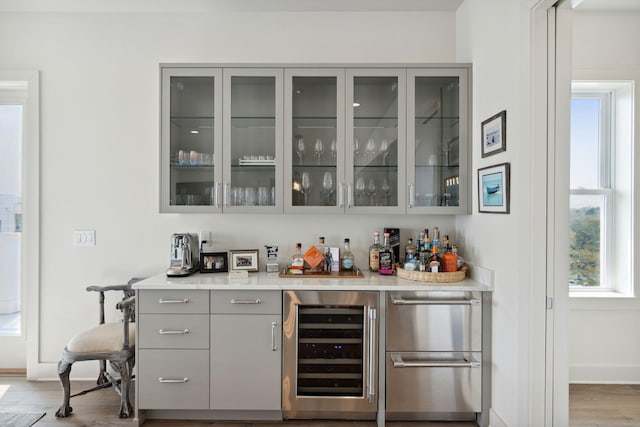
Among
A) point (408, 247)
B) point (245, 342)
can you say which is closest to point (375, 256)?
point (408, 247)

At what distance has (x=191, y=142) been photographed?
2570 millimetres

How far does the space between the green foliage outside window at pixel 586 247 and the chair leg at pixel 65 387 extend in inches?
141

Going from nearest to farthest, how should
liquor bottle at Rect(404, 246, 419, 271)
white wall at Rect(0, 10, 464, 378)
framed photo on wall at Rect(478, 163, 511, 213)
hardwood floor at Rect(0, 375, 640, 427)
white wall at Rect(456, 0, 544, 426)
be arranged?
white wall at Rect(456, 0, 544, 426) → framed photo on wall at Rect(478, 163, 511, 213) → hardwood floor at Rect(0, 375, 640, 427) → liquor bottle at Rect(404, 246, 419, 271) → white wall at Rect(0, 10, 464, 378)

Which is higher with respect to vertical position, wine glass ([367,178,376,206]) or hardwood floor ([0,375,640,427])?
wine glass ([367,178,376,206])

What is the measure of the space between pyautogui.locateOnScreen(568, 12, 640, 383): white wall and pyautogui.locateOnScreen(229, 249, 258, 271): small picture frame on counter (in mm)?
2380

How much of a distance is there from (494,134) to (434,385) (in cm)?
152

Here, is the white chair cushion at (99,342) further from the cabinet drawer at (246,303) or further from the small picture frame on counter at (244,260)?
the small picture frame on counter at (244,260)

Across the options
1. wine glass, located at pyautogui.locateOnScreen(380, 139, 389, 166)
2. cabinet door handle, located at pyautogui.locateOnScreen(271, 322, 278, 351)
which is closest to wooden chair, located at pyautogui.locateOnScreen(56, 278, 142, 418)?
cabinet door handle, located at pyautogui.locateOnScreen(271, 322, 278, 351)

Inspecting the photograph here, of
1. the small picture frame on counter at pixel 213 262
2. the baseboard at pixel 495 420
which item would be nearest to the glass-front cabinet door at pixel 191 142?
the small picture frame on counter at pixel 213 262

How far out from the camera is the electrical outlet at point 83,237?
9.30 ft

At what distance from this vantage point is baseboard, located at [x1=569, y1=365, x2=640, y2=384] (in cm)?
275

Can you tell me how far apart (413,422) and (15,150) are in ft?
11.9

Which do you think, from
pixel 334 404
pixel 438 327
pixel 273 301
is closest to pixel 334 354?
pixel 334 404

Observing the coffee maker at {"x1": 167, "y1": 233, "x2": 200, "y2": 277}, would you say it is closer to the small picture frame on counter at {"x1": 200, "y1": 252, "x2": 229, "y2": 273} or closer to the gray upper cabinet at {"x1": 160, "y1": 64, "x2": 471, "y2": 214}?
the small picture frame on counter at {"x1": 200, "y1": 252, "x2": 229, "y2": 273}
